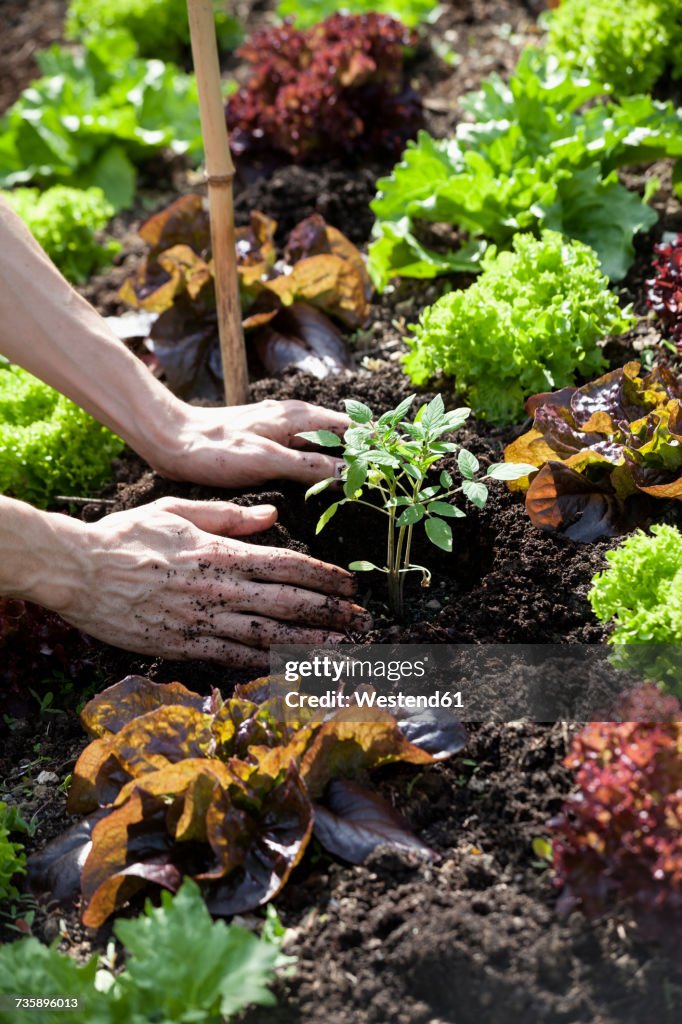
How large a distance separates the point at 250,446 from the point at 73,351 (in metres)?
0.62

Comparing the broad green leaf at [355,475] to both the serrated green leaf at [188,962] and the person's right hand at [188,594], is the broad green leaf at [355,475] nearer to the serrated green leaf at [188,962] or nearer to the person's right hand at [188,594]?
the person's right hand at [188,594]

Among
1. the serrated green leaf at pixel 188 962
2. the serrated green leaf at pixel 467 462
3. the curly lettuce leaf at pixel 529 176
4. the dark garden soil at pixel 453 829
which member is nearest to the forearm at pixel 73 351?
the dark garden soil at pixel 453 829

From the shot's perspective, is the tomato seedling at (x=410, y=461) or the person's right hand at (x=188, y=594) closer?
the tomato seedling at (x=410, y=461)

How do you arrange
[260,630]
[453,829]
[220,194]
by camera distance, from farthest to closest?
[220,194]
[260,630]
[453,829]

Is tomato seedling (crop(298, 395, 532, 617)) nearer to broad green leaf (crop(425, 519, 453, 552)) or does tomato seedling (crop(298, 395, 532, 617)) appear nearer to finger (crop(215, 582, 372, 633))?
broad green leaf (crop(425, 519, 453, 552))

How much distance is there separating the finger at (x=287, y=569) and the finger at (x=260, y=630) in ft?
0.38

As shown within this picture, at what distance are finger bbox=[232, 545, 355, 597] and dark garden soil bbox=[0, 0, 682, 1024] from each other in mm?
199

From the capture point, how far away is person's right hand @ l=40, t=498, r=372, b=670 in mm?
2932

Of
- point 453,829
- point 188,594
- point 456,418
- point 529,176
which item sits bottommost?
point 453,829

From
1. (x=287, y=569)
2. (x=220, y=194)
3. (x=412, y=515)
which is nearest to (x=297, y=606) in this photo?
(x=287, y=569)

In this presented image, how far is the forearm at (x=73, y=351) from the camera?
3270 mm

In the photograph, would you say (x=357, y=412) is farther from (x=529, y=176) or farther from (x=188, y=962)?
(x=529, y=176)

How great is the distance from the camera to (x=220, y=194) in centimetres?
360

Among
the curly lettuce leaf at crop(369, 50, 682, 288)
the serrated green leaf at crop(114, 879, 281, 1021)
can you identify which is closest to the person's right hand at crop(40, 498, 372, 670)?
the serrated green leaf at crop(114, 879, 281, 1021)
